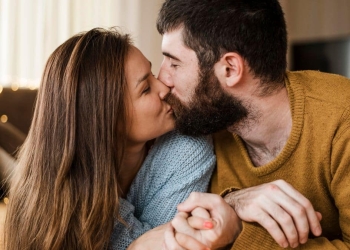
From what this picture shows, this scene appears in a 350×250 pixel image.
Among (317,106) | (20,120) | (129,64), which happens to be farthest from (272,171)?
(20,120)

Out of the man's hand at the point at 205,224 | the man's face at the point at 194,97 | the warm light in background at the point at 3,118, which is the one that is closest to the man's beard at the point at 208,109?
the man's face at the point at 194,97

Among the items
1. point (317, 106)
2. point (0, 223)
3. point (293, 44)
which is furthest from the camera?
point (293, 44)

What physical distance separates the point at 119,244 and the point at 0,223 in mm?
565

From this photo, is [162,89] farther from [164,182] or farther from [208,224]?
[208,224]

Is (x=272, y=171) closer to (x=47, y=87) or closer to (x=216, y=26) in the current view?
(x=216, y=26)

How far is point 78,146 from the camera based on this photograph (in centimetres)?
132

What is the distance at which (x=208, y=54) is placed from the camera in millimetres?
1347

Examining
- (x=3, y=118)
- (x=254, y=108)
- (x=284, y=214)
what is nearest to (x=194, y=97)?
(x=254, y=108)

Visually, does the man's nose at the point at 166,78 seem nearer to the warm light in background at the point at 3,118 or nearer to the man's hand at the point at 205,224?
the man's hand at the point at 205,224

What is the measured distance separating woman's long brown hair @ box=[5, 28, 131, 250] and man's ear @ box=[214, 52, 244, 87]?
0.79 feet

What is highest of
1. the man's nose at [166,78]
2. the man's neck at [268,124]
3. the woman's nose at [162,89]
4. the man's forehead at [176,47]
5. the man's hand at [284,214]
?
the man's forehead at [176,47]

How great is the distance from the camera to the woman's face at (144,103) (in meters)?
1.34

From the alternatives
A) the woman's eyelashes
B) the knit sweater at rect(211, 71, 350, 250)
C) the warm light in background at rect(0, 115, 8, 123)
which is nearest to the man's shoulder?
the knit sweater at rect(211, 71, 350, 250)

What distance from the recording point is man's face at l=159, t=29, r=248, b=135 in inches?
53.7
